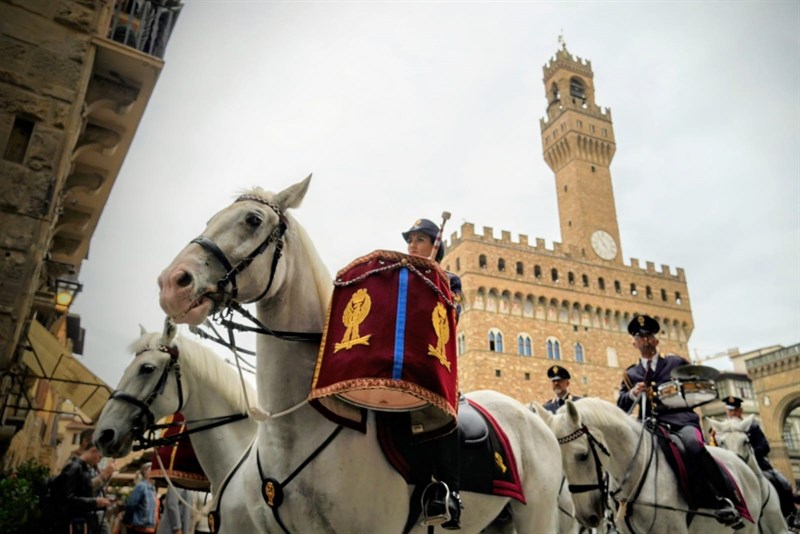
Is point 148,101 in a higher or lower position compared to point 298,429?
higher

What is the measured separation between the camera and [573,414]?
4906 millimetres

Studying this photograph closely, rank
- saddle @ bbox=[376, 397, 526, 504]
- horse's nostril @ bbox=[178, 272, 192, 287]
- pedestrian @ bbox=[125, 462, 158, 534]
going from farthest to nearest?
1. pedestrian @ bbox=[125, 462, 158, 534]
2. saddle @ bbox=[376, 397, 526, 504]
3. horse's nostril @ bbox=[178, 272, 192, 287]

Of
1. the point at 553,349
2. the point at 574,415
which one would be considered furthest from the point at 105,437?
the point at 553,349

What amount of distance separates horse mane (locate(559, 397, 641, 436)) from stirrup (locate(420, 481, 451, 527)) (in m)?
2.74

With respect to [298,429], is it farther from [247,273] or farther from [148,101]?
[148,101]

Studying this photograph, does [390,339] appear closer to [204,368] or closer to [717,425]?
[204,368]

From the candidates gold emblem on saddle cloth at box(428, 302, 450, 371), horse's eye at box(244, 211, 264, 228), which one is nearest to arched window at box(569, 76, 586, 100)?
gold emblem on saddle cloth at box(428, 302, 450, 371)

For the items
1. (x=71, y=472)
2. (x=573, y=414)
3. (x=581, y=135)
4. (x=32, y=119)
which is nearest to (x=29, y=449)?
(x=71, y=472)

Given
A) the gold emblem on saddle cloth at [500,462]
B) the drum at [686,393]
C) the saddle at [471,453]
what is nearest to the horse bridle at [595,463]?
the drum at [686,393]

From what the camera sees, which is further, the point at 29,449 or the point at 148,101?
the point at 29,449

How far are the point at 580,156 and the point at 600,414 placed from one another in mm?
46742

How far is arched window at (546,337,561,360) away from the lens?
39719 millimetres

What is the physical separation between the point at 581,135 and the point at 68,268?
4549cm

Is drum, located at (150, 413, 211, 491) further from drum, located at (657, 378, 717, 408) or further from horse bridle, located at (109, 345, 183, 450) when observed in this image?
drum, located at (657, 378, 717, 408)
